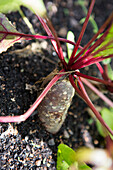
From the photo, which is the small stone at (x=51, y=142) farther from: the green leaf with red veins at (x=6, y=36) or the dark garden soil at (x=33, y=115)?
the green leaf with red veins at (x=6, y=36)

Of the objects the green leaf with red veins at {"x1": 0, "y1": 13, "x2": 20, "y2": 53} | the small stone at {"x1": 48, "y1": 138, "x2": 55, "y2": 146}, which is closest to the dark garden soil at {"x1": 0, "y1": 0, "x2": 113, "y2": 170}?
the small stone at {"x1": 48, "y1": 138, "x2": 55, "y2": 146}

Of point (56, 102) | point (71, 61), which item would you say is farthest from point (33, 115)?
point (71, 61)

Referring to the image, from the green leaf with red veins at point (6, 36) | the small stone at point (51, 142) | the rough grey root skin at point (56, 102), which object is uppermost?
the green leaf with red veins at point (6, 36)

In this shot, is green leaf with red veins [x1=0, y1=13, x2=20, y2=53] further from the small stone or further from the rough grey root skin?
the small stone

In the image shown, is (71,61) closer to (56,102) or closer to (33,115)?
(56,102)

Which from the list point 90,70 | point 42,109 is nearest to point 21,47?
point 42,109

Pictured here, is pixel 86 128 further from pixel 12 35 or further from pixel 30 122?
→ pixel 12 35

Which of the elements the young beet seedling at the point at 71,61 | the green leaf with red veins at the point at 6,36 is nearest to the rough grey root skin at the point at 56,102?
the young beet seedling at the point at 71,61

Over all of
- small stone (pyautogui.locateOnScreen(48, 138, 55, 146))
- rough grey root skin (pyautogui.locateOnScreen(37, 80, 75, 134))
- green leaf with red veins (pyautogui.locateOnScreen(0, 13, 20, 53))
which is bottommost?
small stone (pyautogui.locateOnScreen(48, 138, 55, 146))
